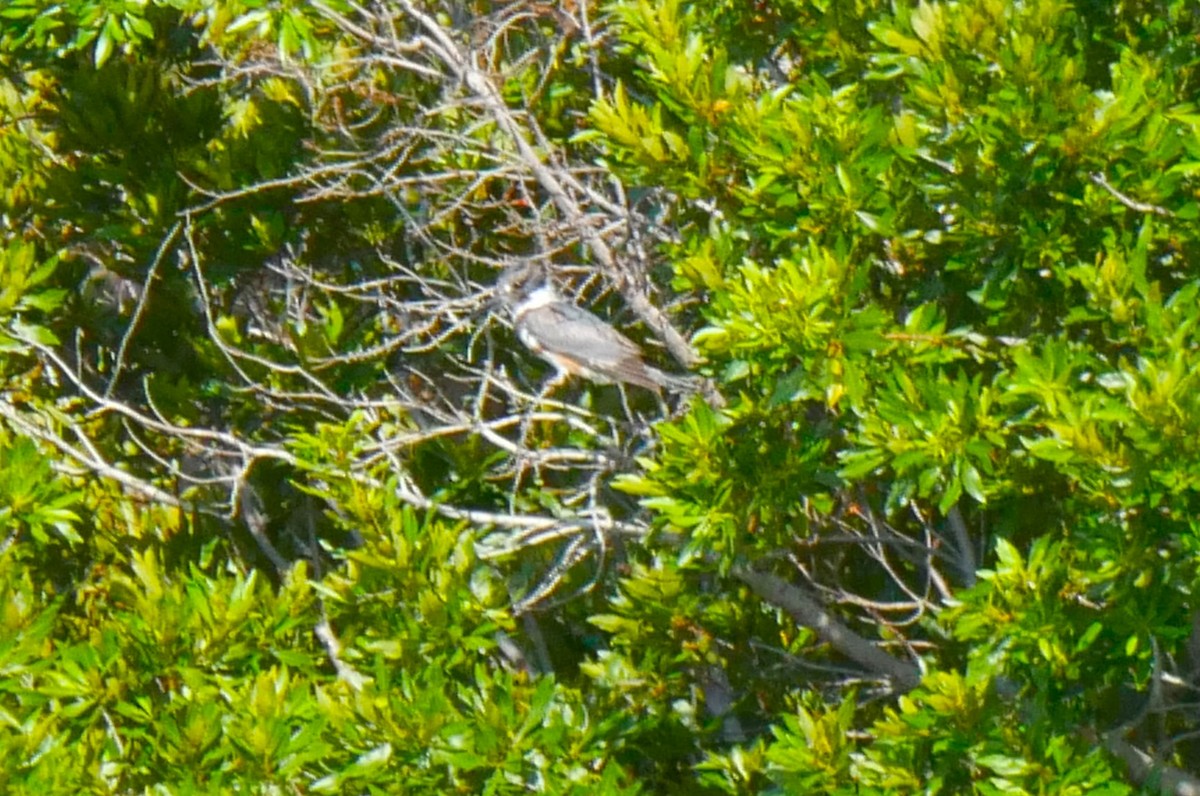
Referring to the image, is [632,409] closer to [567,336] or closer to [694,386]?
[567,336]

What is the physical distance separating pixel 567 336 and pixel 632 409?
43 centimetres

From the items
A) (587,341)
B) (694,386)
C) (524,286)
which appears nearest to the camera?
(694,386)

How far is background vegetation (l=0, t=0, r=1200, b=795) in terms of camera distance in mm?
3719

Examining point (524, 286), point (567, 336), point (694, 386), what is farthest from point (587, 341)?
point (694, 386)

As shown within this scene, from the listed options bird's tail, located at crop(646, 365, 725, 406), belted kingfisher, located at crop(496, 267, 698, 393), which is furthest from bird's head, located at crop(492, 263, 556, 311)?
bird's tail, located at crop(646, 365, 725, 406)

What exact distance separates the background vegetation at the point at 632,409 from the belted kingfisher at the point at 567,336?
0.45ft

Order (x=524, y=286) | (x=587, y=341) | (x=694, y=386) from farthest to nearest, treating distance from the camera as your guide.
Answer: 1. (x=587, y=341)
2. (x=524, y=286)
3. (x=694, y=386)

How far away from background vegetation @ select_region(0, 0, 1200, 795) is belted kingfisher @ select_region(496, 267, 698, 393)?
0.14m

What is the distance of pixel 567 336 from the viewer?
18.6 ft

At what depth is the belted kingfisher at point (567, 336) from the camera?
208 inches

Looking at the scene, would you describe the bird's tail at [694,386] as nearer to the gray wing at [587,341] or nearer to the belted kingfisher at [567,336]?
the belted kingfisher at [567,336]

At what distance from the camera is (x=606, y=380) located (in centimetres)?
560

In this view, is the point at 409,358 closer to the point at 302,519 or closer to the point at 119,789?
the point at 302,519

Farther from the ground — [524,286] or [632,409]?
[524,286]
